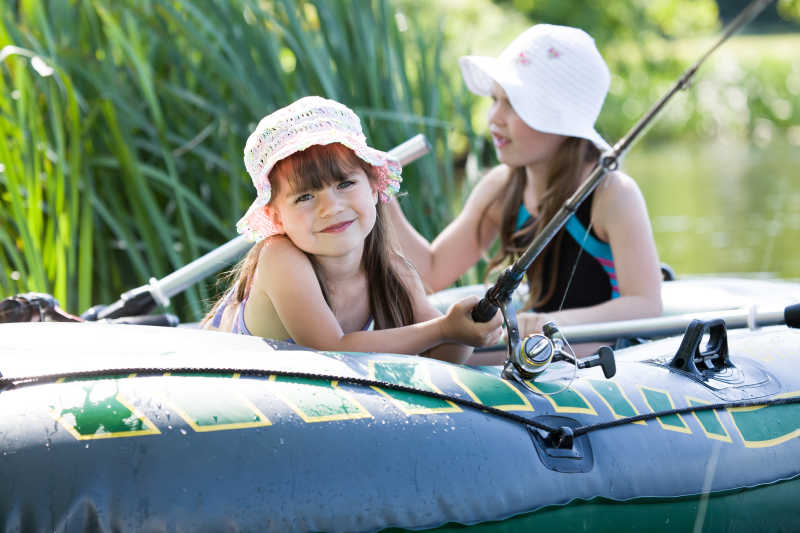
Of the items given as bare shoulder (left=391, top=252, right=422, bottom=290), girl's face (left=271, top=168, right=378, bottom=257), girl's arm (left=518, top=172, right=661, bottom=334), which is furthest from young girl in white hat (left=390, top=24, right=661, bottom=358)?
girl's face (left=271, top=168, right=378, bottom=257)

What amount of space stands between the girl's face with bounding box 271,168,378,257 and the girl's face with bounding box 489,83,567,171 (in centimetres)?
58

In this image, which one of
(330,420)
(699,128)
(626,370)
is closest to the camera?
(330,420)

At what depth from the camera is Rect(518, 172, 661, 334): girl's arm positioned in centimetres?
230

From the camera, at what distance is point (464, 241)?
280cm

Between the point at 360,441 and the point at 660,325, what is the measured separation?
83 centimetres

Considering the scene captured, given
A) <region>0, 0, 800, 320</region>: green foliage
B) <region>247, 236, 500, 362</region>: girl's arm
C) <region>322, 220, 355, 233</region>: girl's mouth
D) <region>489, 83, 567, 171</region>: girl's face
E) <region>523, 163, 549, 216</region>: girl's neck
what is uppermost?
<region>0, 0, 800, 320</region>: green foliage

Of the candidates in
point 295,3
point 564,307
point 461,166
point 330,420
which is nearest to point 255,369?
point 330,420

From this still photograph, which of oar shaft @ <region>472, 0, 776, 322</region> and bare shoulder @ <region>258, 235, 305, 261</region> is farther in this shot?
bare shoulder @ <region>258, 235, 305, 261</region>

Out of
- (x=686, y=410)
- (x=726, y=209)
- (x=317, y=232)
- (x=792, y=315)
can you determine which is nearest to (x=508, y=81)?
(x=317, y=232)

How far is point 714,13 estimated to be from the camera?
26125 millimetres

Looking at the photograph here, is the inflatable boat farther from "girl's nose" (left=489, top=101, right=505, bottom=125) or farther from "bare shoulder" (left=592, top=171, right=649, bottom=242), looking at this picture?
"girl's nose" (left=489, top=101, right=505, bottom=125)

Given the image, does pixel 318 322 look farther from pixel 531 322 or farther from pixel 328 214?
pixel 531 322

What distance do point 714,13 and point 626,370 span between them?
26127 millimetres

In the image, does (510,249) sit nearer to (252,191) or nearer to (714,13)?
(252,191)
